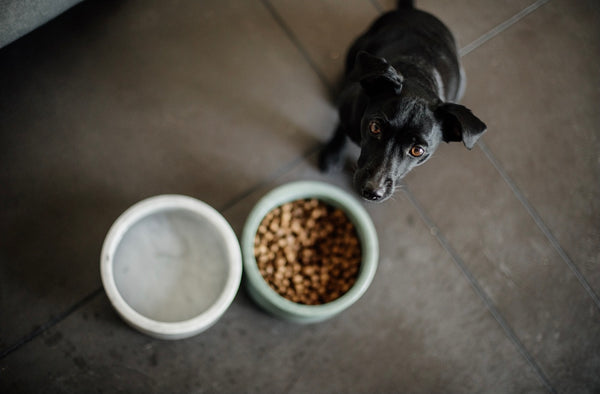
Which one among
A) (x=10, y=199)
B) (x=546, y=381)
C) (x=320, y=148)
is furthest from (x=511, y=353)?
(x=10, y=199)

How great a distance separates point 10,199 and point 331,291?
1.13 metres

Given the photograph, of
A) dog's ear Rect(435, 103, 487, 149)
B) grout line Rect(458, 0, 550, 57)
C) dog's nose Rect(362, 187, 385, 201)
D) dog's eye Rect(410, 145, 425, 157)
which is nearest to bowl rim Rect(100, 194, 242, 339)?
dog's nose Rect(362, 187, 385, 201)

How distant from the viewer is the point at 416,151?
48.3 inches

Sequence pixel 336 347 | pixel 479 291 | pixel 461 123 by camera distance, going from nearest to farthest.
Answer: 1. pixel 461 123
2. pixel 336 347
3. pixel 479 291

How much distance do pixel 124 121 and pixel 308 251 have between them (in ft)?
2.68

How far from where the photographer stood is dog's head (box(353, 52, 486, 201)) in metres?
1.17

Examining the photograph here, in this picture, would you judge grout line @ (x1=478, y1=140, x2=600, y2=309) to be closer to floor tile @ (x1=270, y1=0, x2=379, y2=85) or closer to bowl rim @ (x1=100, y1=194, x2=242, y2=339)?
floor tile @ (x1=270, y1=0, x2=379, y2=85)

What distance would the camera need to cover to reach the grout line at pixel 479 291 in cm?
171

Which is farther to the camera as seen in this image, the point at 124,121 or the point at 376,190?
the point at 124,121

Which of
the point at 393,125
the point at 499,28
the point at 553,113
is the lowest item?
the point at 553,113

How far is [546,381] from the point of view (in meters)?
1.70

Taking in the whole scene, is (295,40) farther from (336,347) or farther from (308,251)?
(336,347)

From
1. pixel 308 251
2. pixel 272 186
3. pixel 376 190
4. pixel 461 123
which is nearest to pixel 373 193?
pixel 376 190

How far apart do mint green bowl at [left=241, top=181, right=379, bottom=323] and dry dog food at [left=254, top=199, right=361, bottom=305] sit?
1.6 inches
